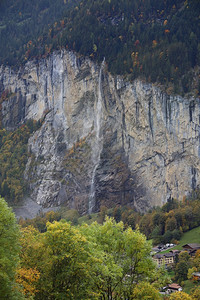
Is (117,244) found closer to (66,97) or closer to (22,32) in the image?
(66,97)

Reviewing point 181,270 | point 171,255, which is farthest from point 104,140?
point 181,270

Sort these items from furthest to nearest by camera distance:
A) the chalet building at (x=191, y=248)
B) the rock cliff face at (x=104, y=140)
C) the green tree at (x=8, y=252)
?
the rock cliff face at (x=104, y=140)
the chalet building at (x=191, y=248)
the green tree at (x=8, y=252)

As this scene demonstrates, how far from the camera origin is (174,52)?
118 meters

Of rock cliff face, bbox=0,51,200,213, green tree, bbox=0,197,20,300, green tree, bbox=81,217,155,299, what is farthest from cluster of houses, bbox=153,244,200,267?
green tree, bbox=0,197,20,300

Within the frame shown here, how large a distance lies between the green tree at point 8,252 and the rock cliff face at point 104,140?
84148mm

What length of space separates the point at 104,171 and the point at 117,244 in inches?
3564

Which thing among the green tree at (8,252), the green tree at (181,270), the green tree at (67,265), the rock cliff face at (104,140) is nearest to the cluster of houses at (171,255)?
the green tree at (181,270)

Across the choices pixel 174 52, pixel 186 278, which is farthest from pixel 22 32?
pixel 186 278

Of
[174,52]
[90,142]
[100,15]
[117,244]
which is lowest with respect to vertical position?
[117,244]

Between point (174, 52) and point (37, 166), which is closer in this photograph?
point (174, 52)

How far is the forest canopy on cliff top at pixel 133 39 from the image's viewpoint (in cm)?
11519

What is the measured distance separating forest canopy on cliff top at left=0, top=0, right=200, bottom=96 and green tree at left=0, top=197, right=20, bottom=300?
293ft

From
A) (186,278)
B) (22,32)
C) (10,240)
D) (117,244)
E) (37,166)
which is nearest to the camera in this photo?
(10,240)

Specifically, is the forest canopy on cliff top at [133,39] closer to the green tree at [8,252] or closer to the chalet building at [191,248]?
the chalet building at [191,248]
